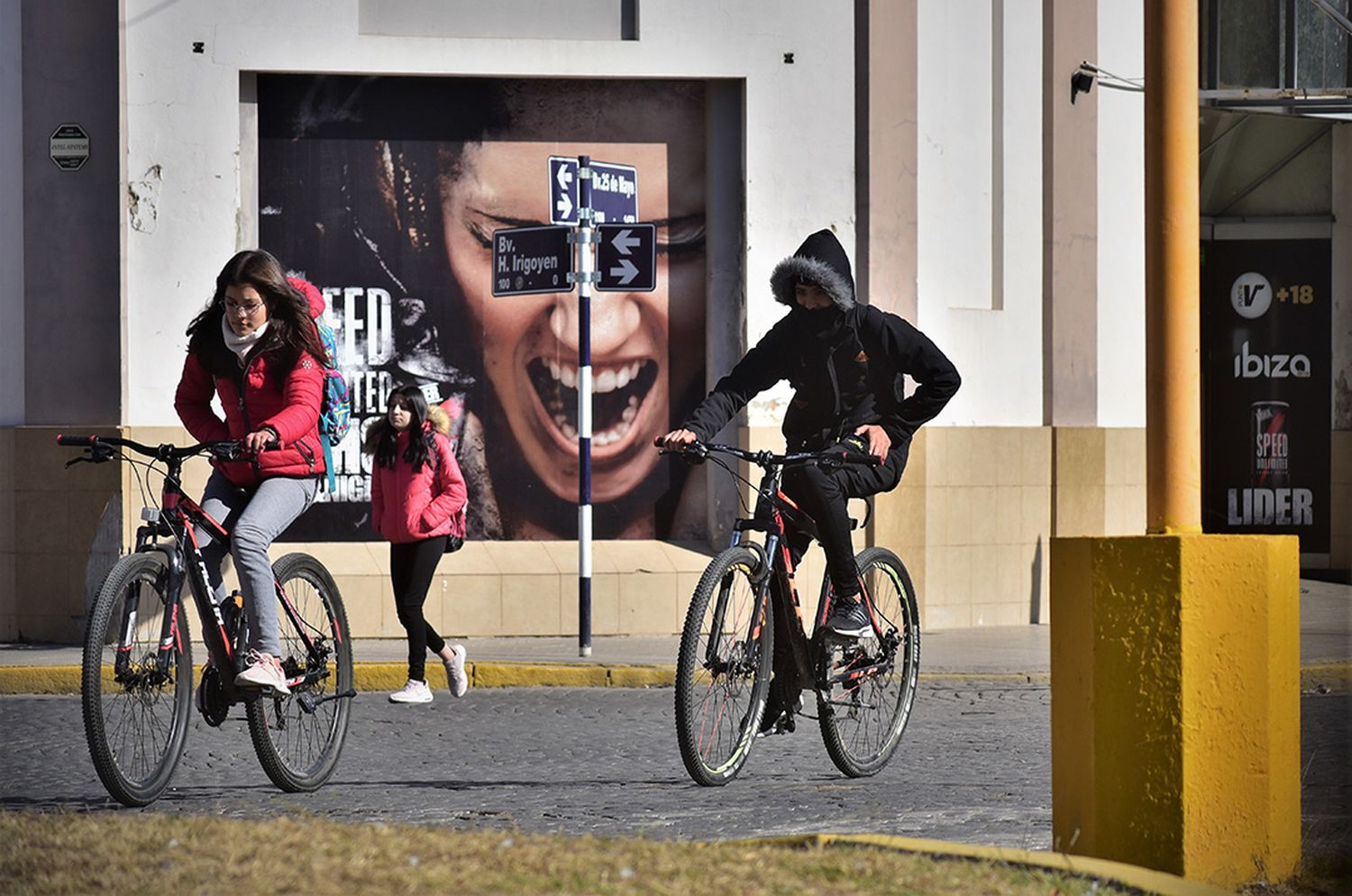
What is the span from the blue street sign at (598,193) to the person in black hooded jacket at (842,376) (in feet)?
14.8

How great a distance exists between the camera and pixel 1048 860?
467 centimetres

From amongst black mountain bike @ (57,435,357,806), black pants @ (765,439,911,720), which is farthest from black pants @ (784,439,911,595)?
black mountain bike @ (57,435,357,806)

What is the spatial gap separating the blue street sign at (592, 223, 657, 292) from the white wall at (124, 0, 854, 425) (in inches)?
→ 77.3

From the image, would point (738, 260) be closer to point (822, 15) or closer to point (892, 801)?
point (822, 15)

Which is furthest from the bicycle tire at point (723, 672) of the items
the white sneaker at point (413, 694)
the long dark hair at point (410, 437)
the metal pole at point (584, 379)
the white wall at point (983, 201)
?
the white wall at point (983, 201)

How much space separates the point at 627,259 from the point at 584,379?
81cm

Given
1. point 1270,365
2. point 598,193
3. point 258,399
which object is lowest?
point 258,399

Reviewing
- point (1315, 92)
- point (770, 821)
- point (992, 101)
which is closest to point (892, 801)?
point (770, 821)

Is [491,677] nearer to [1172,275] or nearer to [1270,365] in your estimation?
[1172,275]

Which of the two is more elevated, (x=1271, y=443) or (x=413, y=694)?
(x=1271, y=443)

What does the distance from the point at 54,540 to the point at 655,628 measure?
3.96 meters

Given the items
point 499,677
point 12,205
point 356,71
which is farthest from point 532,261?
point 12,205

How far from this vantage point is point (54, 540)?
13016 millimetres

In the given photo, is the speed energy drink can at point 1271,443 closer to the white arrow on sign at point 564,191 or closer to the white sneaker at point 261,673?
the white arrow on sign at point 564,191
